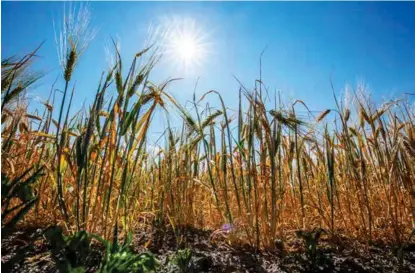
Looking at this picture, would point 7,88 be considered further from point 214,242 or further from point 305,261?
point 305,261

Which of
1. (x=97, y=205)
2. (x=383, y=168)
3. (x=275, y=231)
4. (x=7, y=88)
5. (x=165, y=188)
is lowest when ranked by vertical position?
(x=275, y=231)

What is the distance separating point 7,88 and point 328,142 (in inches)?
69.7

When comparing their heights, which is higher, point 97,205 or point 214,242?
point 97,205

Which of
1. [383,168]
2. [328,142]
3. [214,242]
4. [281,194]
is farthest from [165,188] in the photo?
[383,168]

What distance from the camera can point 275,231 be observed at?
5.74 feet

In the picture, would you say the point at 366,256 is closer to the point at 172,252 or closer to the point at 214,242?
the point at 214,242

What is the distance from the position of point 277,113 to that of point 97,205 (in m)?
1.16

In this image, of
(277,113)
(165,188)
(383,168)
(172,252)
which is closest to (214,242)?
(172,252)

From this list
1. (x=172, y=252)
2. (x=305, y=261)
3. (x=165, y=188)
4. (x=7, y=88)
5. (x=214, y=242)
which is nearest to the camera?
(x=7, y=88)

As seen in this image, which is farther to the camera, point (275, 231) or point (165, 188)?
point (165, 188)

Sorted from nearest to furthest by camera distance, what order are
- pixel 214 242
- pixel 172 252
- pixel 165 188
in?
pixel 172 252, pixel 214 242, pixel 165 188

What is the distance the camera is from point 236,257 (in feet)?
5.41

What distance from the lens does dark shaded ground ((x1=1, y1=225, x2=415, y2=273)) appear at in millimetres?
1447

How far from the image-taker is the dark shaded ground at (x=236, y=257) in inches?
57.0
